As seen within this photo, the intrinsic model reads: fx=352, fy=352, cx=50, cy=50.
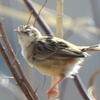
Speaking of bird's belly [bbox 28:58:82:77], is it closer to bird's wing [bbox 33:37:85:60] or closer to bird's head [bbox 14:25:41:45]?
bird's wing [bbox 33:37:85:60]

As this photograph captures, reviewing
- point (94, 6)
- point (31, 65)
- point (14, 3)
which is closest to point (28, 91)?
point (31, 65)

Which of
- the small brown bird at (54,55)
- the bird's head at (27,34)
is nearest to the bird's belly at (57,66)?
the small brown bird at (54,55)

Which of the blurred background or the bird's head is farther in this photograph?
the blurred background

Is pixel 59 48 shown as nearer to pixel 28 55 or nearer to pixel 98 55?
pixel 28 55

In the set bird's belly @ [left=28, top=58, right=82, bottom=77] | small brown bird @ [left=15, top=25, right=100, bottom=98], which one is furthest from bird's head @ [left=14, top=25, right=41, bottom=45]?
bird's belly @ [left=28, top=58, right=82, bottom=77]

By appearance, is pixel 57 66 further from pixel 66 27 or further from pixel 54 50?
pixel 66 27

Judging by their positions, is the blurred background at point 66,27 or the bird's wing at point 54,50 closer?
the bird's wing at point 54,50

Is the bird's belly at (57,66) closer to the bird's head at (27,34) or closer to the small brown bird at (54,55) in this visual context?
the small brown bird at (54,55)

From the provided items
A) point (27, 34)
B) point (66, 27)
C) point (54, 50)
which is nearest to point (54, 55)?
point (54, 50)
